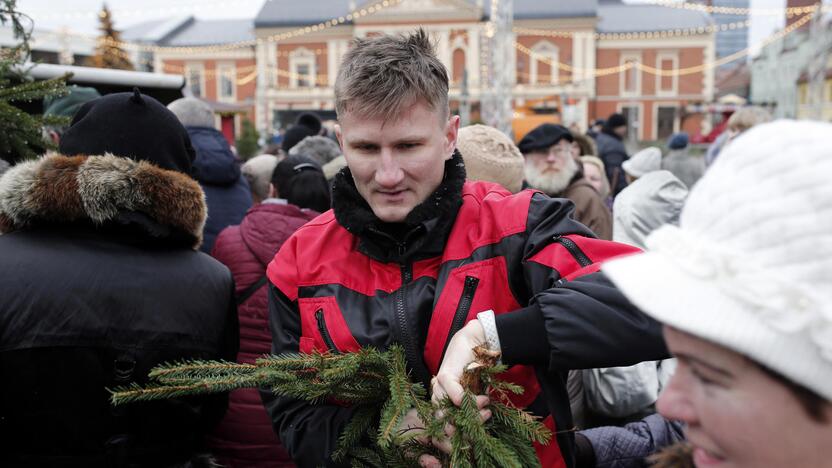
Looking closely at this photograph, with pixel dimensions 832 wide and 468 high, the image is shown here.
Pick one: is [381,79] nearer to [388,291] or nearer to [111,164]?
[388,291]

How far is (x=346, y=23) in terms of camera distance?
1992 inches

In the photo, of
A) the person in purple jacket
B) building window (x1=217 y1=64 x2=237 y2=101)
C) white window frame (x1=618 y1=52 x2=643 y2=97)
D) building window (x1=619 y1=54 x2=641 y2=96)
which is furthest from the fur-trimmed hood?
building window (x1=217 y1=64 x2=237 y2=101)

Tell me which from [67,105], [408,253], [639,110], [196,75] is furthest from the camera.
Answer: [196,75]

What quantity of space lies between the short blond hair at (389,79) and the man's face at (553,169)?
289 centimetres

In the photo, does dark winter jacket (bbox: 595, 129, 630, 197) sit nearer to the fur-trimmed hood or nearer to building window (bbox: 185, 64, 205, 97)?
the fur-trimmed hood

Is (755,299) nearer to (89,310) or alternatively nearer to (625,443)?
(89,310)

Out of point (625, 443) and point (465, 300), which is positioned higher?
point (465, 300)

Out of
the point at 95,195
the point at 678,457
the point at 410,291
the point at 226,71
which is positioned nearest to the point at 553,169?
the point at 410,291

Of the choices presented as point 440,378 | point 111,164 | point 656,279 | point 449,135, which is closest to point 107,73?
point 111,164

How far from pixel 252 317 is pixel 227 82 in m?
53.3

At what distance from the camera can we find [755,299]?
0.91 metres

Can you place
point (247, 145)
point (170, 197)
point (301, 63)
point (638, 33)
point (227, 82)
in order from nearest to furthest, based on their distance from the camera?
point (170, 197), point (247, 145), point (638, 33), point (301, 63), point (227, 82)

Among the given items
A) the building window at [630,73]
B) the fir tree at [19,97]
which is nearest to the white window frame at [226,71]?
the building window at [630,73]

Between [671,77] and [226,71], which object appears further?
[226,71]
